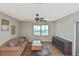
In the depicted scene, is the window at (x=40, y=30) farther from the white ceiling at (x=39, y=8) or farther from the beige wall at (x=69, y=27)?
the white ceiling at (x=39, y=8)

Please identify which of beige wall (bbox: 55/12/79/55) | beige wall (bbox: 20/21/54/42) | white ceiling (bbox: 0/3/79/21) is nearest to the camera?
white ceiling (bbox: 0/3/79/21)

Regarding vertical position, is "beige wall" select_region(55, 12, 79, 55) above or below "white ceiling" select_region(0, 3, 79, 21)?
below

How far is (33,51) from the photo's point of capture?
6.97m

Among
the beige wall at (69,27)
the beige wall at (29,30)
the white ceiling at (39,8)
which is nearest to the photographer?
the white ceiling at (39,8)

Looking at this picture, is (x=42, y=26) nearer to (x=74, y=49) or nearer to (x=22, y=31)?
(x=22, y=31)

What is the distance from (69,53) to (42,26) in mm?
6331

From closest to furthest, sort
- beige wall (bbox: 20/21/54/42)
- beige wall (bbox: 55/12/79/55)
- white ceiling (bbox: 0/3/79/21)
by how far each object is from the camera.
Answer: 1. white ceiling (bbox: 0/3/79/21)
2. beige wall (bbox: 55/12/79/55)
3. beige wall (bbox: 20/21/54/42)

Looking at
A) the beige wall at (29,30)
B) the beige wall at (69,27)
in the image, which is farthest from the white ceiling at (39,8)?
the beige wall at (29,30)

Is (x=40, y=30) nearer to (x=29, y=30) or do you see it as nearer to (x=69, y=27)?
(x=29, y=30)

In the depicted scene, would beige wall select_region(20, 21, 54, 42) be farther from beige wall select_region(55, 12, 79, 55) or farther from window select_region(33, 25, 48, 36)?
beige wall select_region(55, 12, 79, 55)

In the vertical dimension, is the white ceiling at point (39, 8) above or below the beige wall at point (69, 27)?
above

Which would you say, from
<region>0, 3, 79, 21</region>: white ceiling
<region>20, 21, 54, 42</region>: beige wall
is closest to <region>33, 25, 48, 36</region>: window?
<region>20, 21, 54, 42</region>: beige wall

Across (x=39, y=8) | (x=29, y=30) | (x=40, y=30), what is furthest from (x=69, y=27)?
(x=29, y=30)

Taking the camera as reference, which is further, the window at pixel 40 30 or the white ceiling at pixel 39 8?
the window at pixel 40 30
